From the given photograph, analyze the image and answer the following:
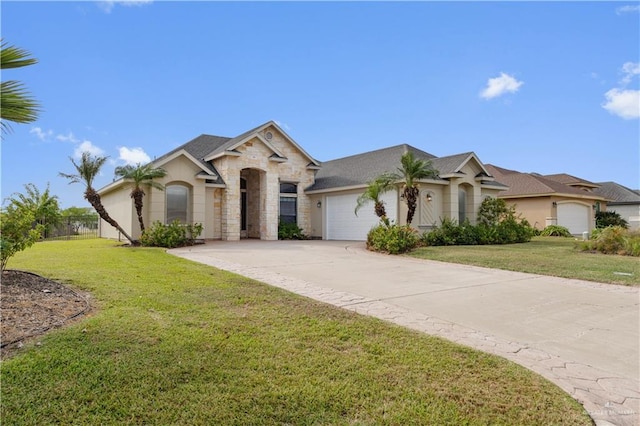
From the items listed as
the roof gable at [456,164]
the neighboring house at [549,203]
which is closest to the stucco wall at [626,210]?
the neighboring house at [549,203]

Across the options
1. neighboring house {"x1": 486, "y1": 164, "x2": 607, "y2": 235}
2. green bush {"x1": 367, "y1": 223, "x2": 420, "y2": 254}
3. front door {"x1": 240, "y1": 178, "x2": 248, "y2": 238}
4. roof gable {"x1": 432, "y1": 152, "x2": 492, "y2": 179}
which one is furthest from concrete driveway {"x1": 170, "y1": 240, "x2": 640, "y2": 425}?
neighboring house {"x1": 486, "y1": 164, "x2": 607, "y2": 235}

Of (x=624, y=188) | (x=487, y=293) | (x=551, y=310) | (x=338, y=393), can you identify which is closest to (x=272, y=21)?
(x=487, y=293)

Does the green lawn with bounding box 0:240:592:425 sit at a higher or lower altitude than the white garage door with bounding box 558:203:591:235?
lower

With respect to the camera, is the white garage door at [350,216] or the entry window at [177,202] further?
the white garage door at [350,216]

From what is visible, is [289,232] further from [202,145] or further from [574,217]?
[574,217]

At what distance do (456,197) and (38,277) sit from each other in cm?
1787

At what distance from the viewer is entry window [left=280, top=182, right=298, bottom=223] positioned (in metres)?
22.1

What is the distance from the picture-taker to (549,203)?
2530 cm

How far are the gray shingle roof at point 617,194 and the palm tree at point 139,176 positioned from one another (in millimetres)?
40858

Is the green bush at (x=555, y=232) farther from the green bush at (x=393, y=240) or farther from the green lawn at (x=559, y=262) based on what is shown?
the green bush at (x=393, y=240)

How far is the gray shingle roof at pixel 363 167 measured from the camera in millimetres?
19922

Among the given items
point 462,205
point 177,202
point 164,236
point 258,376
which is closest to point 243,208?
point 177,202

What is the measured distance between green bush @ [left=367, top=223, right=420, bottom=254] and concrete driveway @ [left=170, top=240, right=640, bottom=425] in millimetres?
2906

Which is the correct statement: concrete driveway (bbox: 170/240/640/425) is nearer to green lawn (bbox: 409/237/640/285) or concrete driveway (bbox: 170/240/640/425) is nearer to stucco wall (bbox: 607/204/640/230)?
green lawn (bbox: 409/237/640/285)
